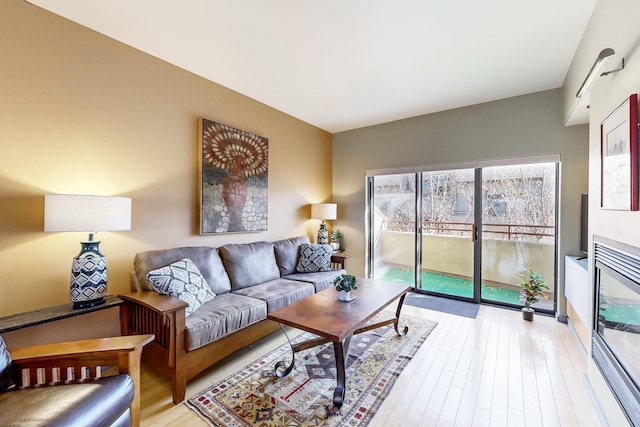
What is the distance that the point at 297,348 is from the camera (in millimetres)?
2070

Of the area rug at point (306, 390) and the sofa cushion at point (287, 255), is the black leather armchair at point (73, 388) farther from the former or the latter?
the sofa cushion at point (287, 255)

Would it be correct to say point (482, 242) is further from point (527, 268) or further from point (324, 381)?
point (324, 381)

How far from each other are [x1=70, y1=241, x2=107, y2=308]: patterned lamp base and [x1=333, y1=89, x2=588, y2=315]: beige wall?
11.4 ft

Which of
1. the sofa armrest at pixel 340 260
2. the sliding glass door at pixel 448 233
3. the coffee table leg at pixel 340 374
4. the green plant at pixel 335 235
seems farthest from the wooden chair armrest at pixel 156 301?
the sliding glass door at pixel 448 233

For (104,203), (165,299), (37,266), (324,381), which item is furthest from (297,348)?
(37,266)

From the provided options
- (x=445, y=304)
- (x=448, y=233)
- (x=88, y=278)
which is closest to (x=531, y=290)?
(x=445, y=304)

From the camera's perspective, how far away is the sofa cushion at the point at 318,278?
3.08 metres

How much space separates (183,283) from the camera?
214 centimetres

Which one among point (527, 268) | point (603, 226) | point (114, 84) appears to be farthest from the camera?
point (527, 268)

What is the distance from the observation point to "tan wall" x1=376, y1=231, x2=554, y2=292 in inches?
133

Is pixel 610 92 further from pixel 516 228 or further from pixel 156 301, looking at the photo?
pixel 156 301

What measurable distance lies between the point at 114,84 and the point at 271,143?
1795 mm

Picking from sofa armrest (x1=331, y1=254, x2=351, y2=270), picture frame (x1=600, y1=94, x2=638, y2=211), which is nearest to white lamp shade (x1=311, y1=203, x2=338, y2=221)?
sofa armrest (x1=331, y1=254, x2=351, y2=270)

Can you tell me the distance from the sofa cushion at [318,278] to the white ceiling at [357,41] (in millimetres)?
2259
